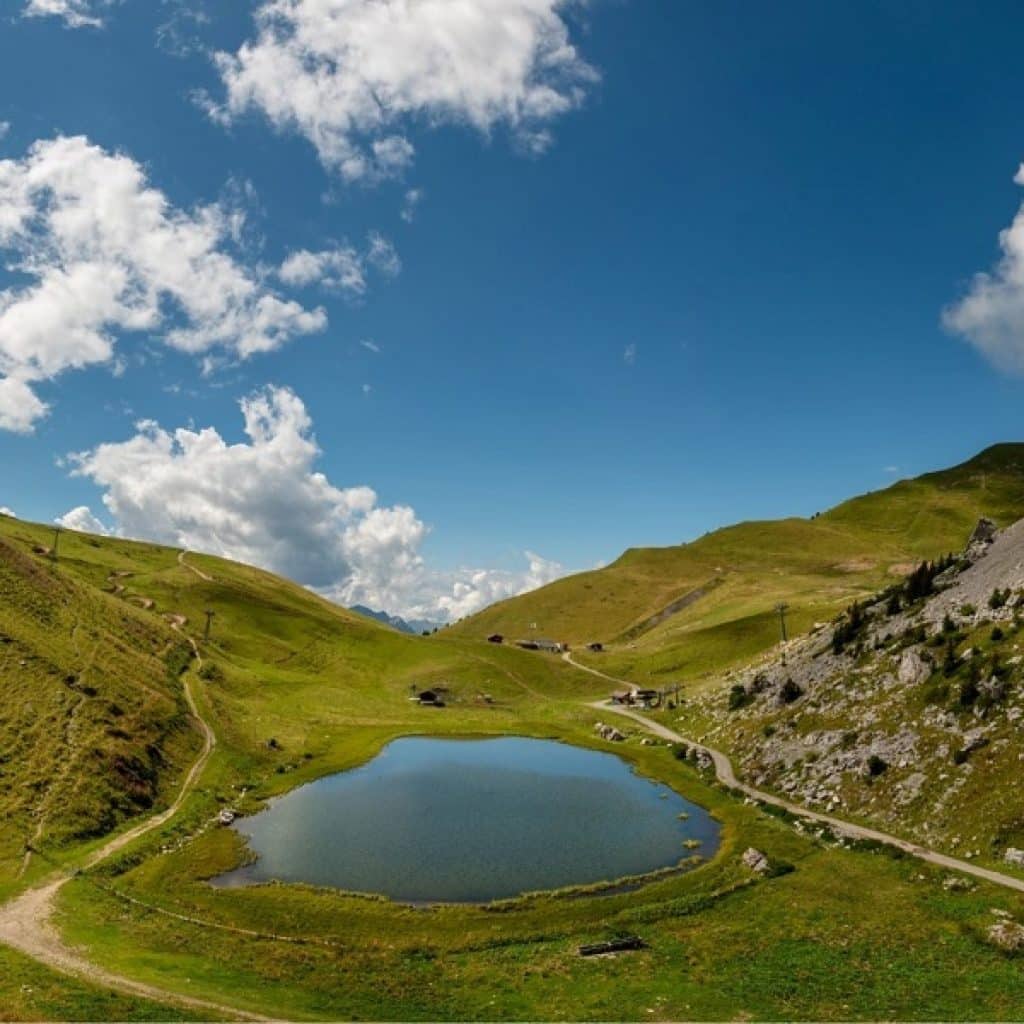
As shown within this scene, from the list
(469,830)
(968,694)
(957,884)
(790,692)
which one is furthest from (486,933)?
(790,692)

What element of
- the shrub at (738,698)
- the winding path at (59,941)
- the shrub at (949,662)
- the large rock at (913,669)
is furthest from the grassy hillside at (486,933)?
the shrub at (949,662)

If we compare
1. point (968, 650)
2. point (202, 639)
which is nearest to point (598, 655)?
point (202, 639)

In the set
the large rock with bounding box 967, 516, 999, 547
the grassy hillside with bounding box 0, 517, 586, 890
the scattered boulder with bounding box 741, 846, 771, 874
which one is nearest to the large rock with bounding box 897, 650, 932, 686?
the scattered boulder with bounding box 741, 846, 771, 874

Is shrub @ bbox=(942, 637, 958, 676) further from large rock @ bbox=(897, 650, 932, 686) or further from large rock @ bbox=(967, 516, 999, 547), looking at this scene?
large rock @ bbox=(967, 516, 999, 547)

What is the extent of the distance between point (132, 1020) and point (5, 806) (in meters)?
37.3

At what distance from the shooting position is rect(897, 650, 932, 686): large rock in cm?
7350

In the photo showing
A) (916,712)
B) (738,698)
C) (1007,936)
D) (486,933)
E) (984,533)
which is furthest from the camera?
(738,698)

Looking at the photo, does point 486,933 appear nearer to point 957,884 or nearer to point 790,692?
point 957,884

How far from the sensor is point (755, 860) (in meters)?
56.4

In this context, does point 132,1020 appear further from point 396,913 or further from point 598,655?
point 598,655

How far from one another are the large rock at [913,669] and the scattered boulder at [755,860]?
29370 mm

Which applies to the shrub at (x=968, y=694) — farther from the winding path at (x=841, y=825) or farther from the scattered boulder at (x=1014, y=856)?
the scattered boulder at (x=1014, y=856)

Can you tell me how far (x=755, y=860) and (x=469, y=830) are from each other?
2739 centimetres

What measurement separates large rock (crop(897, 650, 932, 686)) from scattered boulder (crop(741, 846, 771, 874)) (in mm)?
29370
